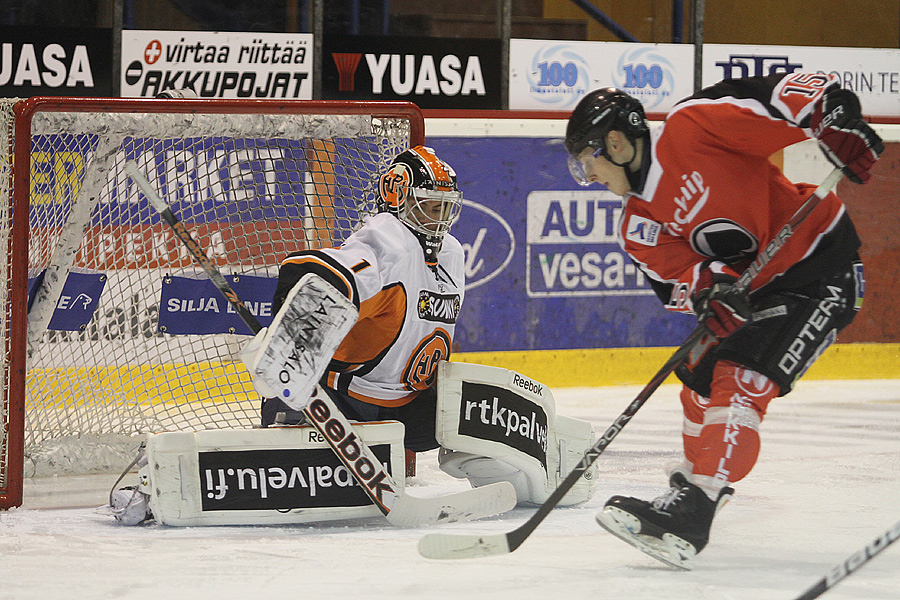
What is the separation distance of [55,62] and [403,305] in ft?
9.71

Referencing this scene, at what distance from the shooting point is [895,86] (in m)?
5.59

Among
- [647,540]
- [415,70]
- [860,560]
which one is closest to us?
[860,560]

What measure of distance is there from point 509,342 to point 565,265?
42 centimetres

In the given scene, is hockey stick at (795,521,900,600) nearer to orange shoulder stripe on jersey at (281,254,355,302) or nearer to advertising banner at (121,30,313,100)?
orange shoulder stripe on jersey at (281,254,355,302)

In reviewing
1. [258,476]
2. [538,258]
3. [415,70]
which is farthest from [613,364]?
[258,476]

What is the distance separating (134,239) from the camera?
325cm

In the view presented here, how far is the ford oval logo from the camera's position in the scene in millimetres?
4801

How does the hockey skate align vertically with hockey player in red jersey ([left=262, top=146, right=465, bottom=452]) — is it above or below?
below

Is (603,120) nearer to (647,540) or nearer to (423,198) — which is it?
(423,198)

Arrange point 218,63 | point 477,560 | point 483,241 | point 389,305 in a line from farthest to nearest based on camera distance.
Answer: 1. point 218,63
2. point 483,241
3. point 389,305
4. point 477,560

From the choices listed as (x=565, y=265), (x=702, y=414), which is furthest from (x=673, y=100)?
(x=702, y=414)

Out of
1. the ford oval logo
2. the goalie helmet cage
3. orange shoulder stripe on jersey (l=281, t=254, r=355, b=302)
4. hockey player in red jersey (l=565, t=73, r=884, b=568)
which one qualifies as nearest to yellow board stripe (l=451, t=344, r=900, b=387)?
the ford oval logo

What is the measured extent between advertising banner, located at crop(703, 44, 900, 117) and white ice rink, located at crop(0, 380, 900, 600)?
9.23 feet

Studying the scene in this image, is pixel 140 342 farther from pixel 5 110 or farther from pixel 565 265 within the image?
pixel 565 265
